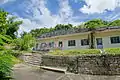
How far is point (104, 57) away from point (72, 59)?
369 centimetres

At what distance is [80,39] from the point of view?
27922mm

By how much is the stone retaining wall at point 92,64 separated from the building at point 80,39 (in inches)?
334

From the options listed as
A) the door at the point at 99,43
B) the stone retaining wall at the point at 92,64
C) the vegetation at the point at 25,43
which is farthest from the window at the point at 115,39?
the vegetation at the point at 25,43

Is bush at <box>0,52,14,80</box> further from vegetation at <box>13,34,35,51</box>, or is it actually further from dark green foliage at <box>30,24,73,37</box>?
dark green foliage at <box>30,24,73,37</box>

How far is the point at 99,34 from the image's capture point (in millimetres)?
25750

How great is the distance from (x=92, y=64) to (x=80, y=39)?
11.3m

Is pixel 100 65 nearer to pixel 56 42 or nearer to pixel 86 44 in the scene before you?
pixel 86 44

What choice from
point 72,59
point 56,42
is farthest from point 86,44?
point 72,59

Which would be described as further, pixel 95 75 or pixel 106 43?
pixel 106 43

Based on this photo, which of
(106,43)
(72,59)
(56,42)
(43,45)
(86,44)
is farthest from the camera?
(43,45)

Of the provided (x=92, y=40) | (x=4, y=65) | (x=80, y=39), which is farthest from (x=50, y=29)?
(x=4, y=65)

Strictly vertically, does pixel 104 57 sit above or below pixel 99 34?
below

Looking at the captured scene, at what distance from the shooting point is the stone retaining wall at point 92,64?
51.9 ft

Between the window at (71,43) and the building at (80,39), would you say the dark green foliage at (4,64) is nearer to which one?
the building at (80,39)
